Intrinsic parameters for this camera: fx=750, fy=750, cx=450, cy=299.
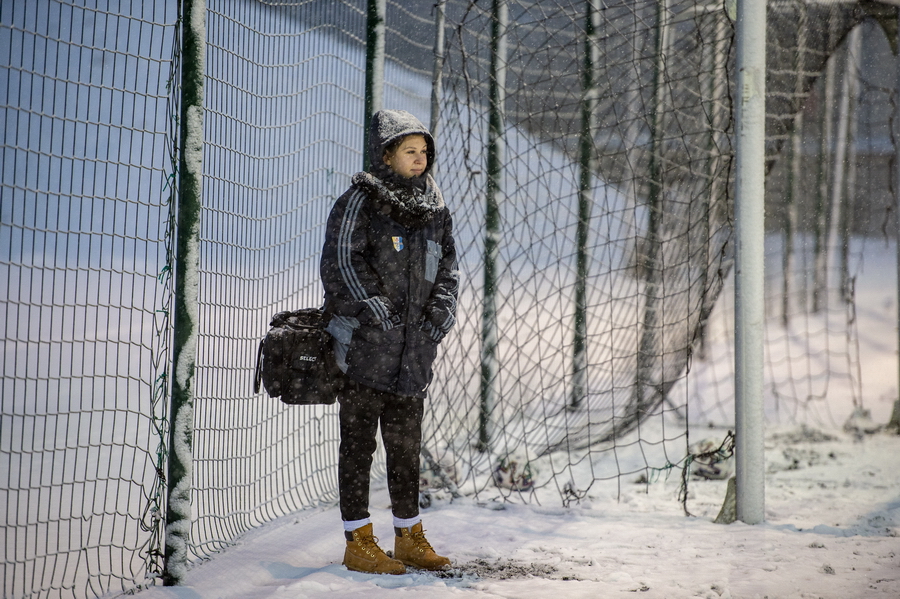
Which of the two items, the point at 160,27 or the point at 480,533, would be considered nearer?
the point at 160,27

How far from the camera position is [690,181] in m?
4.21

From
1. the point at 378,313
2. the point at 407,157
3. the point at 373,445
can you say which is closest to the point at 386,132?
the point at 407,157

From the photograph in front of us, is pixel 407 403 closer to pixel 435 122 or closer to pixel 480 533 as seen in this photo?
pixel 480 533

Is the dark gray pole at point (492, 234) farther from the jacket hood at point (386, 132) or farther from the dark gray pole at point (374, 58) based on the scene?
the jacket hood at point (386, 132)

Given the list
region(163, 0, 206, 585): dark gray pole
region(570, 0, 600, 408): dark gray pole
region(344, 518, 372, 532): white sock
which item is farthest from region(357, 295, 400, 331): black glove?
region(570, 0, 600, 408): dark gray pole

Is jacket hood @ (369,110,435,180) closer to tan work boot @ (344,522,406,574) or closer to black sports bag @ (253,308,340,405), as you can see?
black sports bag @ (253,308,340,405)

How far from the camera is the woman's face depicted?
8.66 ft

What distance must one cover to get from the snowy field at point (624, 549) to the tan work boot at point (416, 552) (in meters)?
0.07

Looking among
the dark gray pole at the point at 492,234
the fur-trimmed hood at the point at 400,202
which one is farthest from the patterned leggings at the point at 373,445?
the dark gray pole at the point at 492,234

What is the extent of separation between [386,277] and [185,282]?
2.19ft

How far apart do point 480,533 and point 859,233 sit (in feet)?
49.0

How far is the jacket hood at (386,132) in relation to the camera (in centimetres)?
260

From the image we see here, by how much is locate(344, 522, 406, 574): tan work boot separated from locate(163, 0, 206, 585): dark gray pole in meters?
0.55

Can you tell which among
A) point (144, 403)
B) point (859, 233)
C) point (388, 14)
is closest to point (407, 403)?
point (388, 14)
